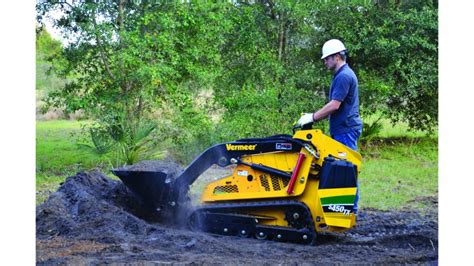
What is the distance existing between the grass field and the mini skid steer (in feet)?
6.16

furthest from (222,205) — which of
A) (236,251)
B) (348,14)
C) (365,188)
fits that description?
(348,14)

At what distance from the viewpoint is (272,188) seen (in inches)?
197

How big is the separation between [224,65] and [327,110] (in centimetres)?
368

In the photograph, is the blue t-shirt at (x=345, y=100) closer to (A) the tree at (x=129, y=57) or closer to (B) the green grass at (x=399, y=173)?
(B) the green grass at (x=399, y=173)

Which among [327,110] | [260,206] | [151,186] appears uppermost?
[327,110]

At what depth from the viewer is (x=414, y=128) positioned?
764 cm

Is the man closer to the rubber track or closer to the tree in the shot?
the rubber track

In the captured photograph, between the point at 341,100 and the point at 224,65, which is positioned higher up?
the point at 224,65

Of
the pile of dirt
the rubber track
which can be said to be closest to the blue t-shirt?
the rubber track

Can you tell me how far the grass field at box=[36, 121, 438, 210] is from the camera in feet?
22.9

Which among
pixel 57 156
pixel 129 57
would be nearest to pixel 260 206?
pixel 57 156

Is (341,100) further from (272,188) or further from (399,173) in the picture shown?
(399,173)
